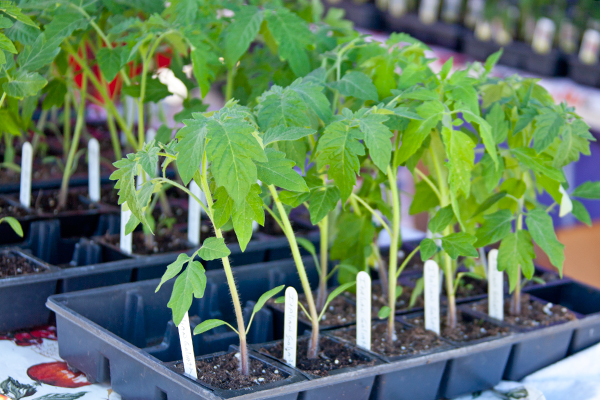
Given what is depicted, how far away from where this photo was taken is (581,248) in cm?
242

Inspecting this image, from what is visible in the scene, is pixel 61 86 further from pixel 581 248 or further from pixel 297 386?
pixel 581 248

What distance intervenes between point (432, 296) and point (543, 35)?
2292mm

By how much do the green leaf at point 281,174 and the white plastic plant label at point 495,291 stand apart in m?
0.56

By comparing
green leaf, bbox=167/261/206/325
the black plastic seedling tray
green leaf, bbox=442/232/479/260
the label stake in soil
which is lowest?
the black plastic seedling tray

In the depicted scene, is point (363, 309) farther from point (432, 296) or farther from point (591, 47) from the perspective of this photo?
point (591, 47)


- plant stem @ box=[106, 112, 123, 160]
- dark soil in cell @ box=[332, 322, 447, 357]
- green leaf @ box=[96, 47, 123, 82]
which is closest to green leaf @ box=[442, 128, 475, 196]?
dark soil in cell @ box=[332, 322, 447, 357]

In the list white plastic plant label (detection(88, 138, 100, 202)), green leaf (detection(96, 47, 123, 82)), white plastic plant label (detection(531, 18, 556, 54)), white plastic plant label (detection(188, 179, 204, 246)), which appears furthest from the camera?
white plastic plant label (detection(531, 18, 556, 54))

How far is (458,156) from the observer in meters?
0.92

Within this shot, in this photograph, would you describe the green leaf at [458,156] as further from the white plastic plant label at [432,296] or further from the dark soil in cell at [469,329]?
the dark soil in cell at [469,329]

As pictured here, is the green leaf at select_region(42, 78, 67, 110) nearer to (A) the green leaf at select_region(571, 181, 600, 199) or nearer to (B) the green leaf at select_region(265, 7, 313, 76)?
(B) the green leaf at select_region(265, 7, 313, 76)

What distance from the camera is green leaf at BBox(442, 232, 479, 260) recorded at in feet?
3.30

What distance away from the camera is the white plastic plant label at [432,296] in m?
1.13

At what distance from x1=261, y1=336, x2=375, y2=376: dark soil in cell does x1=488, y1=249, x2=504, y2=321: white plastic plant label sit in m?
0.33

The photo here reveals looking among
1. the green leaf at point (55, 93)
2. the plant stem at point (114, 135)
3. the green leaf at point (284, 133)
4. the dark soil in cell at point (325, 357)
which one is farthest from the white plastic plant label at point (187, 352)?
the plant stem at point (114, 135)
